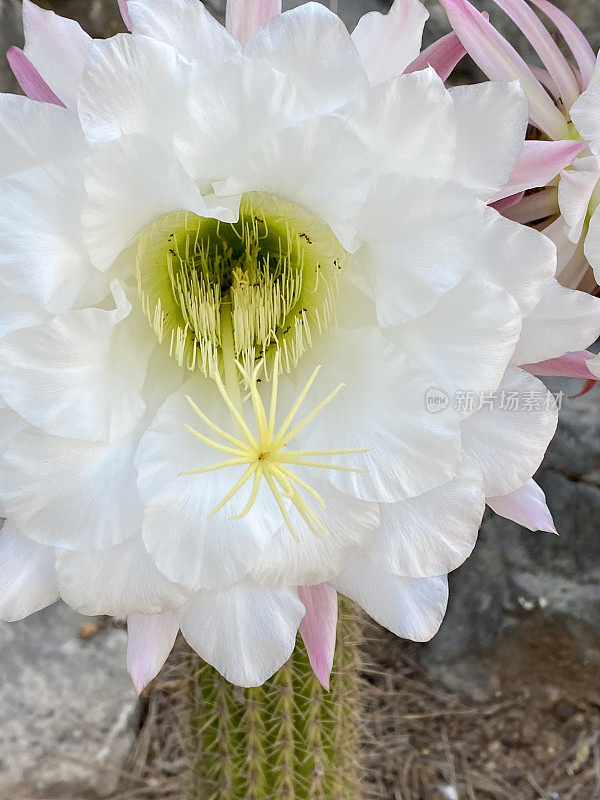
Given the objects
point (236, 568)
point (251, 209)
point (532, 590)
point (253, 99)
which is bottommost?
point (532, 590)

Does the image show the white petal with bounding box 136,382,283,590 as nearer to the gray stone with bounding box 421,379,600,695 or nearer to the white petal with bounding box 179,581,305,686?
the white petal with bounding box 179,581,305,686

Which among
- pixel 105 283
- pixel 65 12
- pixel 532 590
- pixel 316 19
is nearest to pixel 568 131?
pixel 316 19

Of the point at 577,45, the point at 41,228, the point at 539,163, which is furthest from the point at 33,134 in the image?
the point at 577,45

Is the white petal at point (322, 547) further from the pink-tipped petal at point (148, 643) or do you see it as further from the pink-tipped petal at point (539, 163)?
the pink-tipped petal at point (539, 163)

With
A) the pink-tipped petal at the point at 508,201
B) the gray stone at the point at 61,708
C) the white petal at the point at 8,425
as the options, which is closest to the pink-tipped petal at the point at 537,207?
the pink-tipped petal at the point at 508,201

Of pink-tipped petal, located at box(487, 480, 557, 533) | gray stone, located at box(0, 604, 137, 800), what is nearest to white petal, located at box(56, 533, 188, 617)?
pink-tipped petal, located at box(487, 480, 557, 533)

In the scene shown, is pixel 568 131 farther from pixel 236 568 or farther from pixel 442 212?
pixel 236 568
